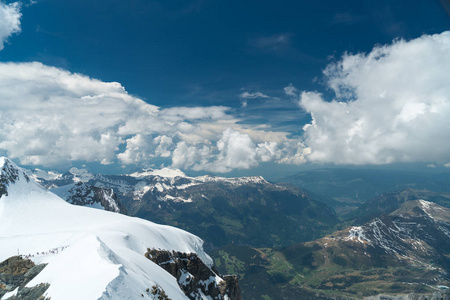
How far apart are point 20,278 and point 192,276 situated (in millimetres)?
49185

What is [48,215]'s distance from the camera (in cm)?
11125

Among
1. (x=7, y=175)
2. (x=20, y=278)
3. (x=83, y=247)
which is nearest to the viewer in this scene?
(x=83, y=247)

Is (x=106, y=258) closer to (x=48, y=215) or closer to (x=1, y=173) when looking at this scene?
(x=48, y=215)

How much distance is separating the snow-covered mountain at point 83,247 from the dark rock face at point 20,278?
0.81m

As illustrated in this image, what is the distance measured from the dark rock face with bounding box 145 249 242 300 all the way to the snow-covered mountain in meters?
0.49

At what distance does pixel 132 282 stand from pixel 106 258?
7.79 metres

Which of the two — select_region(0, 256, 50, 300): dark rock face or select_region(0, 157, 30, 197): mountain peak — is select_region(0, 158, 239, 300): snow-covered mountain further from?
select_region(0, 256, 50, 300): dark rock face

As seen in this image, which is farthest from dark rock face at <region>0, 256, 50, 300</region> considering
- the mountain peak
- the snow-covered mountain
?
the mountain peak

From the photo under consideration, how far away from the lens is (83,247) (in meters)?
42.1

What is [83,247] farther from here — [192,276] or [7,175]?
[7,175]

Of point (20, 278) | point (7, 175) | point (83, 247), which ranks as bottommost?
point (20, 278)

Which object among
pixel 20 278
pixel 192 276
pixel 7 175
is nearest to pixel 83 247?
pixel 20 278

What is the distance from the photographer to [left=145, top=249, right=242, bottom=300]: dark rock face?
70938 millimetres

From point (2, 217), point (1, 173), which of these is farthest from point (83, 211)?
point (1, 173)
